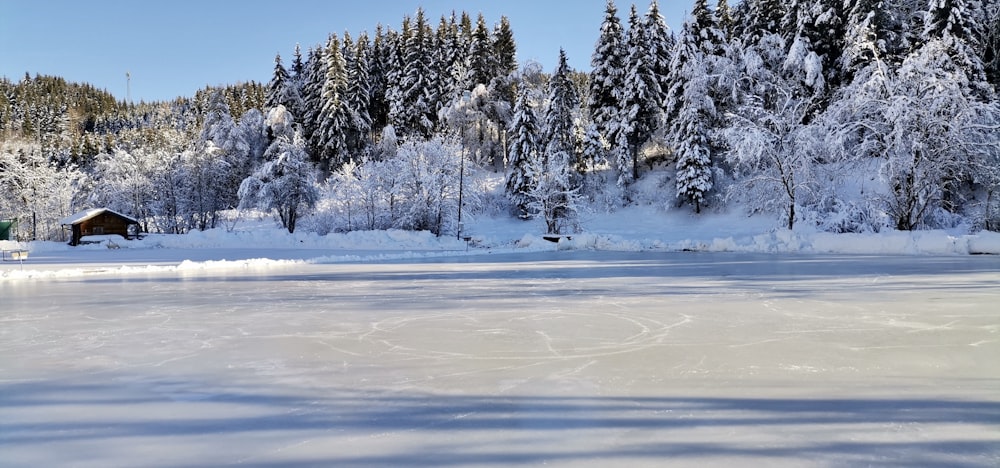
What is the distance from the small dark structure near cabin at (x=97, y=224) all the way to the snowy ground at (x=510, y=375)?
30076 millimetres

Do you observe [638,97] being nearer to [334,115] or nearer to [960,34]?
[960,34]

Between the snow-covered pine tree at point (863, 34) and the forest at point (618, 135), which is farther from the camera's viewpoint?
the snow-covered pine tree at point (863, 34)

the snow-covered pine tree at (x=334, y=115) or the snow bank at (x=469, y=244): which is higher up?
the snow-covered pine tree at (x=334, y=115)

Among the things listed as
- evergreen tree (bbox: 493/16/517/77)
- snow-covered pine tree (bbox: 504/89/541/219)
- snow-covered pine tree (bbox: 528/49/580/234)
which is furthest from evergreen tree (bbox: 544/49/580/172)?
evergreen tree (bbox: 493/16/517/77)

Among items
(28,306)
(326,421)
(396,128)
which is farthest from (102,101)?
(326,421)

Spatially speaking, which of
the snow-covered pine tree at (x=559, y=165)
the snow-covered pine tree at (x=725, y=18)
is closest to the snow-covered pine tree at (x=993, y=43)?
the snow-covered pine tree at (x=725, y=18)

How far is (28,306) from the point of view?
9.48 meters

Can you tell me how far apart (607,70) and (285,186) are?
22350 mm

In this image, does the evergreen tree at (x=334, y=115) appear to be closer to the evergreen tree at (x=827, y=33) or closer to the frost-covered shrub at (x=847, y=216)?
the evergreen tree at (x=827, y=33)

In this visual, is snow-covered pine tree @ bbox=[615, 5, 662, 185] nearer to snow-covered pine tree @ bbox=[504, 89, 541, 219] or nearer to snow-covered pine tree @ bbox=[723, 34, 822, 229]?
snow-covered pine tree @ bbox=[504, 89, 541, 219]

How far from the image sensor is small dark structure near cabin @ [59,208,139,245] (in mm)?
36250

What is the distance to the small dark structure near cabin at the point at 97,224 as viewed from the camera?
36250mm

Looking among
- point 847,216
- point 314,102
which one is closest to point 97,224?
point 314,102

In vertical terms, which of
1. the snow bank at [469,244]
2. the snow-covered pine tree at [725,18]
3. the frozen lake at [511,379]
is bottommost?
the frozen lake at [511,379]
